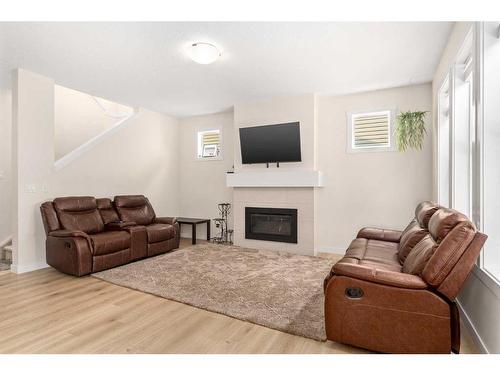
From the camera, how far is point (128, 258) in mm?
4066

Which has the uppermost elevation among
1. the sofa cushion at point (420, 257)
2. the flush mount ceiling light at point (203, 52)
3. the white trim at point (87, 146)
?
the flush mount ceiling light at point (203, 52)

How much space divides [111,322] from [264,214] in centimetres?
324

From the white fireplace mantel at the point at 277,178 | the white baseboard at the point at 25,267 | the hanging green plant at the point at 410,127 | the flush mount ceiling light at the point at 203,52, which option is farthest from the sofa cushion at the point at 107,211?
the hanging green plant at the point at 410,127

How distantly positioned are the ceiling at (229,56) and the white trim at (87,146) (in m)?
0.71

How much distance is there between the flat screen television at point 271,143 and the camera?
191 inches

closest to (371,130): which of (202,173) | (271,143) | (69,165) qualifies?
(271,143)

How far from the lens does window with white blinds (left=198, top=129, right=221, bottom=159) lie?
20.4 ft

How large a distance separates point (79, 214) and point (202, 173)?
2.72 metres

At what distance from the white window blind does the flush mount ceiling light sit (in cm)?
275

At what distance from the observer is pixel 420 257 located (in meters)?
1.96

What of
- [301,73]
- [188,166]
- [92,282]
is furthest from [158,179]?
[301,73]

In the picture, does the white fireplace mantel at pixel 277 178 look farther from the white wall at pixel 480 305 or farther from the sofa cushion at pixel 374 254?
the white wall at pixel 480 305

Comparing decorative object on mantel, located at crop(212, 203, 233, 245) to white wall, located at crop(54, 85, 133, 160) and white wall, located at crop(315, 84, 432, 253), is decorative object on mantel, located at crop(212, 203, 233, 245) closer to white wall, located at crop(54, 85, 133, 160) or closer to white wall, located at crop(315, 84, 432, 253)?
white wall, located at crop(315, 84, 432, 253)

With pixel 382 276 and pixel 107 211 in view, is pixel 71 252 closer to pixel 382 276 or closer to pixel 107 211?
pixel 107 211
